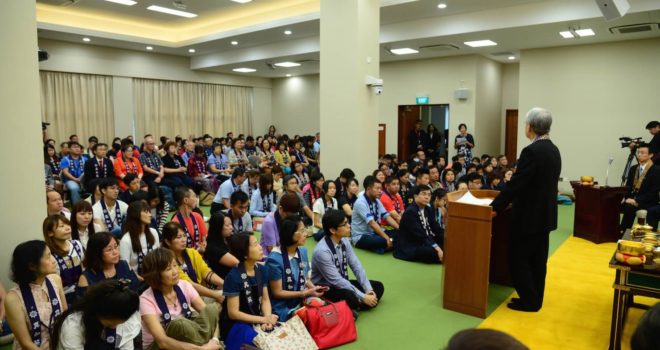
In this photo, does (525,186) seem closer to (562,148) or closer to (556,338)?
(556,338)

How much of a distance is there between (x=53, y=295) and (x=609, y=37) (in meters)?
10.1

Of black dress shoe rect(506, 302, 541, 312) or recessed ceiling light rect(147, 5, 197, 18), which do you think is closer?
black dress shoe rect(506, 302, 541, 312)

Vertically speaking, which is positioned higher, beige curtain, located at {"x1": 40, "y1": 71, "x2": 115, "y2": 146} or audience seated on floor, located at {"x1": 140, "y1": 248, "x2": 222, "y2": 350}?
beige curtain, located at {"x1": 40, "y1": 71, "x2": 115, "y2": 146}

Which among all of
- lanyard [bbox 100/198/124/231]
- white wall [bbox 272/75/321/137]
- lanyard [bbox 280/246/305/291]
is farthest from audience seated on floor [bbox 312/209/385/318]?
white wall [bbox 272/75/321/137]

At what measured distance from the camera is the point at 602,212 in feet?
20.4

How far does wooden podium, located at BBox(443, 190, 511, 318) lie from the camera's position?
3.68 metres

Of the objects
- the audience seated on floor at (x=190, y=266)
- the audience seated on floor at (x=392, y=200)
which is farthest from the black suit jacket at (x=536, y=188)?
the audience seated on floor at (x=392, y=200)

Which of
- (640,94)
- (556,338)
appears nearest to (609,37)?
(640,94)

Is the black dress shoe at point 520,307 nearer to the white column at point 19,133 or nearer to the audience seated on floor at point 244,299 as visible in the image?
the audience seated on floor at point 244,299

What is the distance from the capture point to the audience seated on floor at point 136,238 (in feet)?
12.1

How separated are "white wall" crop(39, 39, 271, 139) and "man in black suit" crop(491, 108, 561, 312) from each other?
37.9 feet

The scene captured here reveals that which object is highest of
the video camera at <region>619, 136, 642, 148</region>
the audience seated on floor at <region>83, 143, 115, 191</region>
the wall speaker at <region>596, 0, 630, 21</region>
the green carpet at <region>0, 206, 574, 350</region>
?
the wall speaker at <region>596, 0, 630, 21</region>

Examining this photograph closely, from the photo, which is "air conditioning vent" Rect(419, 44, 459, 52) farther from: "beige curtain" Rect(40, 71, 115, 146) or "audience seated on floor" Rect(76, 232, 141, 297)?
"audience seated on floor" Rect(76, 232, 141, 297)

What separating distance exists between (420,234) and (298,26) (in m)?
6.22
